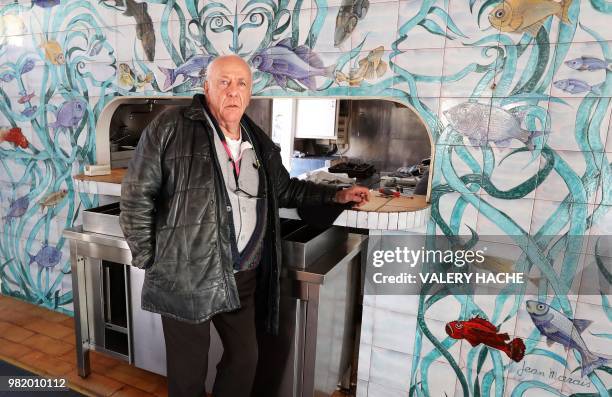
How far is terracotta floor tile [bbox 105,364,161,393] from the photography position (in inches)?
95.9

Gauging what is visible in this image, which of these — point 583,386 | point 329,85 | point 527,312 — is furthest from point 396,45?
point 583,386

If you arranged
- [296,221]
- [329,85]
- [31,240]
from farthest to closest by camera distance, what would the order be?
[31,240], [296,221], [329,85]

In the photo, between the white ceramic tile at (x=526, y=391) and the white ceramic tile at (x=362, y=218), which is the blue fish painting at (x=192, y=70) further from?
the white ceramic tile at (x=526, y=391)

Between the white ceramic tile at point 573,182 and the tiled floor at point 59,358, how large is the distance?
1.56 meters

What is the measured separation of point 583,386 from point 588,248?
0.66 metres

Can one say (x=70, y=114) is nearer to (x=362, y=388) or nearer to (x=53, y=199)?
(x=53, y=199)

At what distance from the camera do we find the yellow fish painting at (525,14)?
5.59 feet

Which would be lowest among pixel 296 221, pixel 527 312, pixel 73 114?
pixel 527 312

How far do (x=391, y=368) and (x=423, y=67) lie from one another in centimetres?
155

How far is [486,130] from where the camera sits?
188 cm

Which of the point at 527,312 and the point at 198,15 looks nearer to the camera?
the point at 527,312

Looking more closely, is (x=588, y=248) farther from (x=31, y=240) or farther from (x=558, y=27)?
(x=31, y=240)

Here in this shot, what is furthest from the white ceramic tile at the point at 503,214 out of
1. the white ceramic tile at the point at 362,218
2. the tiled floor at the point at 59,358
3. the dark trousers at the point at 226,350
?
the tiled floor at the point at 59,358

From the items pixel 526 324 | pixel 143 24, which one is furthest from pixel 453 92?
pixel 143 24
